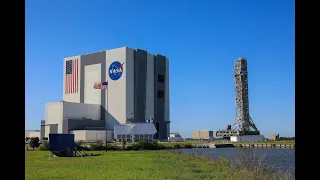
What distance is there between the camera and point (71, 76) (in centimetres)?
9838

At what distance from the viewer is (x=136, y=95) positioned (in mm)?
88562

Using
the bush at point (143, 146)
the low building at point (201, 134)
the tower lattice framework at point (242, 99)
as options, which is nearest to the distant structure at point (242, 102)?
the tower lattice framework at point (242, 99)

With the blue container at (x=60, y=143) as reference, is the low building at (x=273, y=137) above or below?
below

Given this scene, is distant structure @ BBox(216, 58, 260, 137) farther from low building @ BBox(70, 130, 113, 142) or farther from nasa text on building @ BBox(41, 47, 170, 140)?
low building @ BBox(70, 130, 113, 142)

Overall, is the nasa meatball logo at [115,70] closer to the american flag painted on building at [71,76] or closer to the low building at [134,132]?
the american flag painted on building at [71,76]

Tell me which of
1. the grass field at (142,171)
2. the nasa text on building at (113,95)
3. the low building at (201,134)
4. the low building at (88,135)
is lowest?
the low building at (201,134)

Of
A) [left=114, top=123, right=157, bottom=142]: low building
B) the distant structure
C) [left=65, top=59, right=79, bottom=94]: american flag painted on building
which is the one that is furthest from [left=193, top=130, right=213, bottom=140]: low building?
[left=65, top=59, right=79, bottom=94]: american flag painted on building

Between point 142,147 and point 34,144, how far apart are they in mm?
15762

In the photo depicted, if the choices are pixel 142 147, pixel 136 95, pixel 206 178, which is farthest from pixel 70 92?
pixel 206 178

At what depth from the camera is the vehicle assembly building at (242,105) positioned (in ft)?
363

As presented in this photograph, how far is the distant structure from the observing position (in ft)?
363

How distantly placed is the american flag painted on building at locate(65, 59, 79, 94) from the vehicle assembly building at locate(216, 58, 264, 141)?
150 feet

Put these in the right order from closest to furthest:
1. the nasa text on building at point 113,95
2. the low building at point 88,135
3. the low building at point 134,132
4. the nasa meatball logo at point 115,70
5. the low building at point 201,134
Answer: the low building at point 88,135 → the low building at point 134,132 → the nasa text on building at point 113,95 → the nasa meatball logo at point 115,70 → the low building at point 201,134

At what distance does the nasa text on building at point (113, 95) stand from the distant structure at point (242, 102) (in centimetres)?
2458
